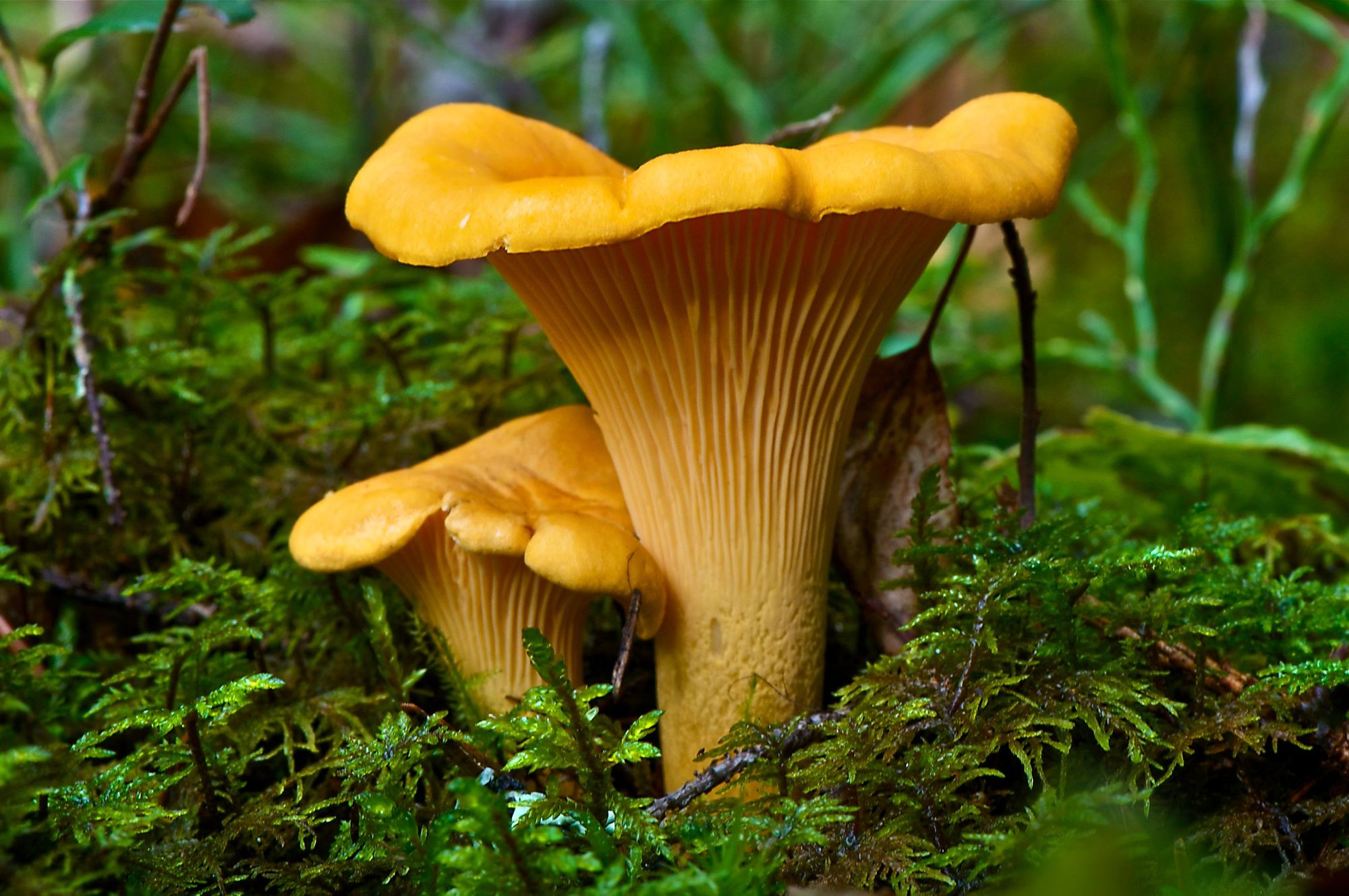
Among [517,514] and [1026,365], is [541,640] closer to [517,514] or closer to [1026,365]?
[517,514]

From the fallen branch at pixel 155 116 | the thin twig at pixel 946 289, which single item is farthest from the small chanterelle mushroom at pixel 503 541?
the fallen branch at pixel 155 116

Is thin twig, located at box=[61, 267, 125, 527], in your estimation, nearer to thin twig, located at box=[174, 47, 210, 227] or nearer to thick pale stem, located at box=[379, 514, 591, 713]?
thin twig, located at box=[174, 47, 210, 227]

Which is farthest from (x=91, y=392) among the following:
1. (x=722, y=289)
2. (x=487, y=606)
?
(x=722, y=289)

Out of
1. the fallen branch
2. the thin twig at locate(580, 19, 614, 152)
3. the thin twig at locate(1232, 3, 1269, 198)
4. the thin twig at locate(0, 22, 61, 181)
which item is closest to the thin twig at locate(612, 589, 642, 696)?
the fallen branch

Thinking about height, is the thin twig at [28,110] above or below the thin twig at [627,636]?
above

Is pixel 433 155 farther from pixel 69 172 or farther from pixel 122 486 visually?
pixel 122 486

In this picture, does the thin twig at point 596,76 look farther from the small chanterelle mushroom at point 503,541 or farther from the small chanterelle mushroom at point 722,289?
the small chanterelle mushroom at point 503,541

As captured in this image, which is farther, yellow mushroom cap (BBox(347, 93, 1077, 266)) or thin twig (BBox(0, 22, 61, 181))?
thin twig (BBox(0, 22, 61, 181))

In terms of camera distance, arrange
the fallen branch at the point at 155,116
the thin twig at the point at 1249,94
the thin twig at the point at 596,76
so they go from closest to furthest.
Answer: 1. the fallen branch at the point at 155,116
2. the thin twig at the point at 1249,94
3. the thin twig at the point at 596,76
